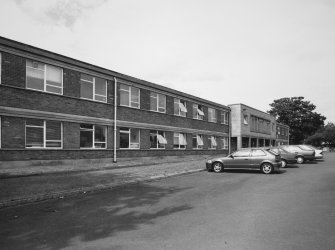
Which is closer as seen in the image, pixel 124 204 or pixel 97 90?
pixel 124 204

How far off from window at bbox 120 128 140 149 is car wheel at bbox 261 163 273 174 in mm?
10695

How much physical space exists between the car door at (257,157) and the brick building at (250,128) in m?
23.9

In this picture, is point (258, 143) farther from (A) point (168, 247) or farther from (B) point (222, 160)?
(A) point (168, 247)

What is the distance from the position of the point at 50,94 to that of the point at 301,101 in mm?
80247

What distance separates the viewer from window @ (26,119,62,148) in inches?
657

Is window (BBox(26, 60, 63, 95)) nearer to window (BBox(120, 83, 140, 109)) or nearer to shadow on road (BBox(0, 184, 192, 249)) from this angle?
window (BBox(120, 83, 140, 109))

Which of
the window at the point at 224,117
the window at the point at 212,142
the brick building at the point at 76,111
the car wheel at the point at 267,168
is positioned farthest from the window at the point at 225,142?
the car wheel at the point at 267,168

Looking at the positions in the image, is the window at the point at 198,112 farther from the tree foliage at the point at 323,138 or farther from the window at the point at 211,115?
the tree foliage at the point at 323,138

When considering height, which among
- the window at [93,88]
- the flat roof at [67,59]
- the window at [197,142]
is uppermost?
the flat roof at [67,59]

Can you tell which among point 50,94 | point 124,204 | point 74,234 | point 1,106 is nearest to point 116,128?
point 50,94

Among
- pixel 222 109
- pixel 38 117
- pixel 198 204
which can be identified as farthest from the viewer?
pixel 222 109

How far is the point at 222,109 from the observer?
128 feet

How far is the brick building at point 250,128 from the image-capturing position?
41219mm

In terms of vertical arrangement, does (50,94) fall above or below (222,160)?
above
